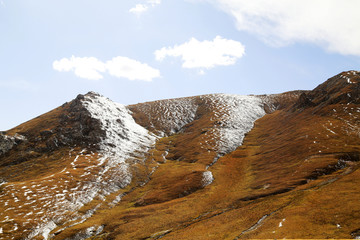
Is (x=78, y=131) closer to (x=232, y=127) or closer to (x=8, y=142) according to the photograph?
(x=8, y=142)

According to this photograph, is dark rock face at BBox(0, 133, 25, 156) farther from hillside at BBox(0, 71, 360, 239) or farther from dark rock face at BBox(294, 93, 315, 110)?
dark rock face at BBox(294, 93, 315, 110)

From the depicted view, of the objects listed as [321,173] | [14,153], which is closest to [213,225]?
[321,173]

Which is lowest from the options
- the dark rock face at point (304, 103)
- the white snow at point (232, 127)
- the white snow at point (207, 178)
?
the white snow at point (207, 178)

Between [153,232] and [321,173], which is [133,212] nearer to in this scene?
[153,232]

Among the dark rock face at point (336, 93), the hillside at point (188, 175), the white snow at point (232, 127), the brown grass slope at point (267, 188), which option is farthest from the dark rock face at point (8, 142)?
the dark rock face at point (336, 93)

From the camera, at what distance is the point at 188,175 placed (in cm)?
9962

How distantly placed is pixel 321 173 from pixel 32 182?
9823 centimetres

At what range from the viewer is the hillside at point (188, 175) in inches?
2051

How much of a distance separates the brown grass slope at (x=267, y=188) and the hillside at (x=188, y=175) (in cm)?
39

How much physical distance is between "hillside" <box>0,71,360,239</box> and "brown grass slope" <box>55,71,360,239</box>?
39cm

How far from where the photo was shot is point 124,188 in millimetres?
101000

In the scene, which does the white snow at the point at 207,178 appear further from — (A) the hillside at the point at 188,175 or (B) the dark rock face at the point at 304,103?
(B) the dark rock face at the point at 304,103

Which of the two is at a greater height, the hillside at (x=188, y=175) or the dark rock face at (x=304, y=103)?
the dark rock face at (x=304, y=103)

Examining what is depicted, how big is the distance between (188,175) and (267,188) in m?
35.0
